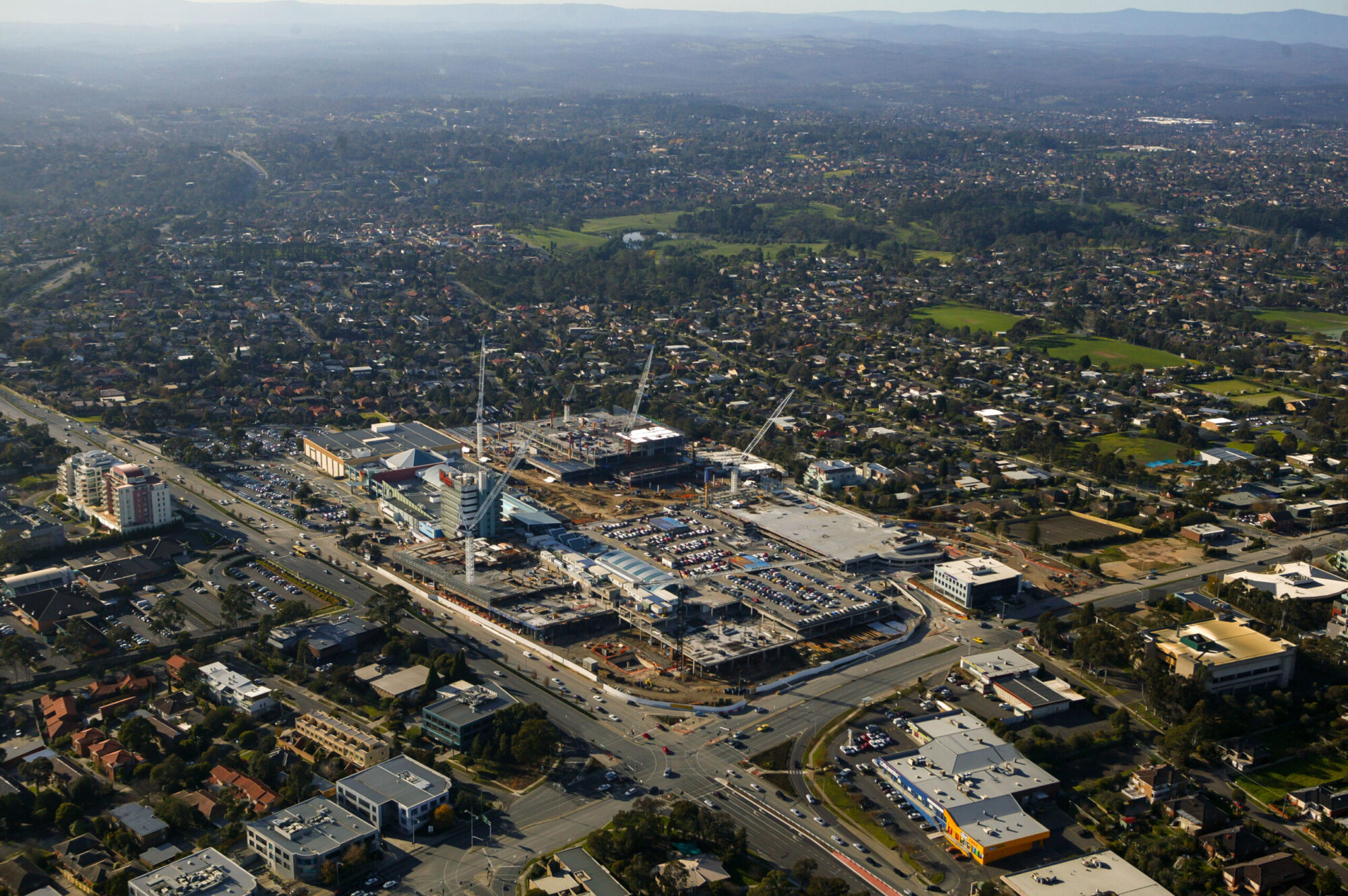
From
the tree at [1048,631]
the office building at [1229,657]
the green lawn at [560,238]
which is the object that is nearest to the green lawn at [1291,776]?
the office building at [1229,657]

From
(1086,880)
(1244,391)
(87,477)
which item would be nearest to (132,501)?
(87,477)

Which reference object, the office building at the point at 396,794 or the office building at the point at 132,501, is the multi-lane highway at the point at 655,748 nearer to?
the office building at the point at 396,794

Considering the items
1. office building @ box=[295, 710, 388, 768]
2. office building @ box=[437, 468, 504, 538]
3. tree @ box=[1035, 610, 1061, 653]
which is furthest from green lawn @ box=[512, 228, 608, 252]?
office building @ box=[295, 710, 388, 768]

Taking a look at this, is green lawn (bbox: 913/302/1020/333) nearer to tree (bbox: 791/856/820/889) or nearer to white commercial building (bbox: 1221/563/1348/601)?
white commercial building (bbox: 1221/563/1348/601)

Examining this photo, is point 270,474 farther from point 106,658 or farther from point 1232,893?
point 1232,893

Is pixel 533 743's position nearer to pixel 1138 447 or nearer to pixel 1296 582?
pixel 1296 582
